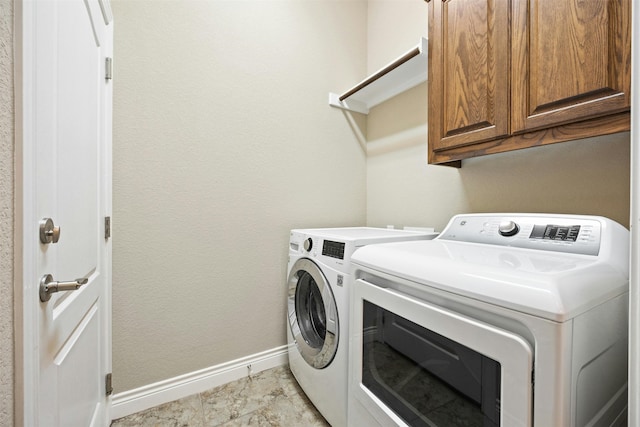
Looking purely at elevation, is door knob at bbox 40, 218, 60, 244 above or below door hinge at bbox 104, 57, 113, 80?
below

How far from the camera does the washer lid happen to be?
56 centimetres

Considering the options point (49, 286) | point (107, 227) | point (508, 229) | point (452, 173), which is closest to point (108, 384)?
point (107, 227)

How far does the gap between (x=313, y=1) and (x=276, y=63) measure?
24.6 inches

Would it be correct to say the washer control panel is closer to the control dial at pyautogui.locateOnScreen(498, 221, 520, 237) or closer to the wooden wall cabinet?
the control dial at pyautogui.locateOnScreen(498, 221, 520, 237)

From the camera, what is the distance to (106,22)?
1.33 m

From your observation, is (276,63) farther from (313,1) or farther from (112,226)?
(112,226)

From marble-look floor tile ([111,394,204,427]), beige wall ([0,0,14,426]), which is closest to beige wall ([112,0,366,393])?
marble-look floor tile ([111,394,204,427])

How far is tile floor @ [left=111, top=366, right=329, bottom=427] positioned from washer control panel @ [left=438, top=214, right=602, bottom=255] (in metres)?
1.21

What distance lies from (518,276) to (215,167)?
5.25 ft

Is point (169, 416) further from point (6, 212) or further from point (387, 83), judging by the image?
point (387, 83)

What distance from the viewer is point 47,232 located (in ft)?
2.12

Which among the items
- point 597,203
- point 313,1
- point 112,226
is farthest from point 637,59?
point 313,1

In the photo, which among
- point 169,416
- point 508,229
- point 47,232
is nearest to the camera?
point 47,232

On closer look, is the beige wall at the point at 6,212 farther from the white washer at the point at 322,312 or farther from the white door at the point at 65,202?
the white washer at the point at 322,312
